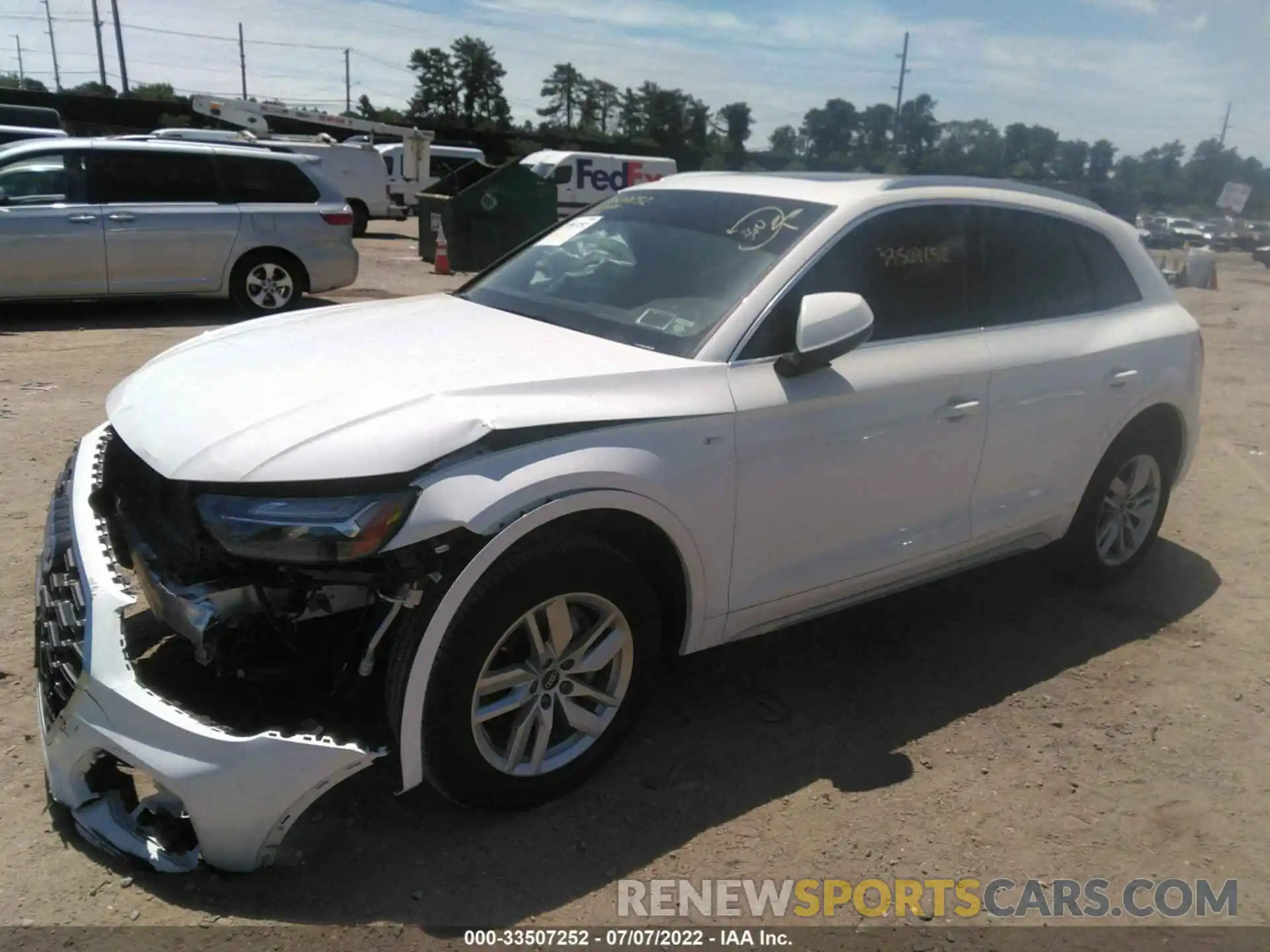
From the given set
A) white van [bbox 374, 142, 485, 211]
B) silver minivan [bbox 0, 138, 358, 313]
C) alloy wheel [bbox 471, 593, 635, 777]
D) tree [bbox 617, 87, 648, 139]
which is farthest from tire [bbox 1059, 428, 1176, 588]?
tree [bbox 617, 87, 648, 139]

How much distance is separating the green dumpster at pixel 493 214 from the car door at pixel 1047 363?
12690 millimetres

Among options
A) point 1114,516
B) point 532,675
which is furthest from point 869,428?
point 1114,516

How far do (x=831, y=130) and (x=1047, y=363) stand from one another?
478 inches

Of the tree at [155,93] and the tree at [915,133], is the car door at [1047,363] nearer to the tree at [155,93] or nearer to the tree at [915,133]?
the tree at [915,133]

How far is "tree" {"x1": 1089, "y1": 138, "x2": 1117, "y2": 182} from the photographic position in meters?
22.5

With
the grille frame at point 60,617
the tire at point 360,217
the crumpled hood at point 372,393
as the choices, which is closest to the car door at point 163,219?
the crumpled hood at point 372,393

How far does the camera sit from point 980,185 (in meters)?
4.23

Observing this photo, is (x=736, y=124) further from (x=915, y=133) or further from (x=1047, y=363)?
(x=1047, y=363)

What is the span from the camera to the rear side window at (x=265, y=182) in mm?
10461

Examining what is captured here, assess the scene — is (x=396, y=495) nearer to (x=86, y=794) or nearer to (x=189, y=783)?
(x=189, y=783)

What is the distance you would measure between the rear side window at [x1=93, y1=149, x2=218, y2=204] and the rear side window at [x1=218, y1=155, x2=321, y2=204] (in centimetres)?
17

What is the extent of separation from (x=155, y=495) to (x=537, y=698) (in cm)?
121

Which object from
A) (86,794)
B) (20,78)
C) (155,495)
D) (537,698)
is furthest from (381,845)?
(20,78)

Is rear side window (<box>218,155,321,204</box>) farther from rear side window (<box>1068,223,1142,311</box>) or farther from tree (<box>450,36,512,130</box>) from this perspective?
tree (<box>450,36,512,130</box>)
